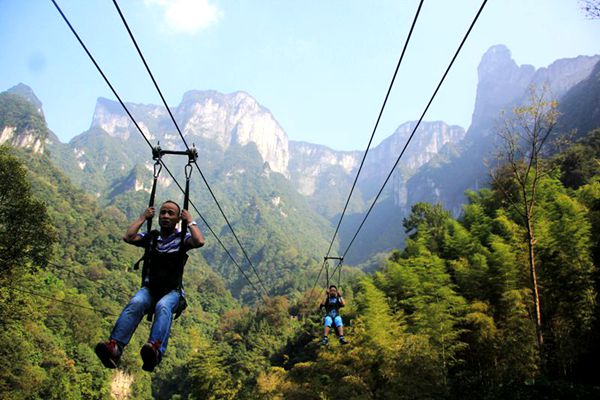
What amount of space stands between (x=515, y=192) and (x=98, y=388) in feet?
161

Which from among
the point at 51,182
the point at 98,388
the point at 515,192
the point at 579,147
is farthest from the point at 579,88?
the point at 51,182

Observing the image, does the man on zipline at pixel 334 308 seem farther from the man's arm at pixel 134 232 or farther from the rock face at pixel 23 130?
the rock face at pixel 23 130

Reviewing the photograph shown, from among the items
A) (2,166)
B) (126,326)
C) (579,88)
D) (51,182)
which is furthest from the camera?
(51,182)

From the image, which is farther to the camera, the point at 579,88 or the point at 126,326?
the point at 579,88

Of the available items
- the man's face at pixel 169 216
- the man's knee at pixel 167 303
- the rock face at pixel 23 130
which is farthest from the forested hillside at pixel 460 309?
the rock face at pixel 23 130

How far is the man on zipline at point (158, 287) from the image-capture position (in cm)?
368

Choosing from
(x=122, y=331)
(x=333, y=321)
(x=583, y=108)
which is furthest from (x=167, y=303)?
(x=583, y=108)

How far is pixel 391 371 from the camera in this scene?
52.7 feet

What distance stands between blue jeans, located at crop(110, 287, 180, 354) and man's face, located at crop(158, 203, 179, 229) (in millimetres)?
697

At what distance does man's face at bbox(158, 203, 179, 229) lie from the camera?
4266mm

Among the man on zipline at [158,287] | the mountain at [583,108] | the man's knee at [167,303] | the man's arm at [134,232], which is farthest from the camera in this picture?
the mountain at [583,108]

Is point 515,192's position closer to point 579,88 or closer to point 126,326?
point 126,326

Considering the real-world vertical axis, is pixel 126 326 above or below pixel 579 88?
below

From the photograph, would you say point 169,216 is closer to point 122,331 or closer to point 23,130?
point 122,331
